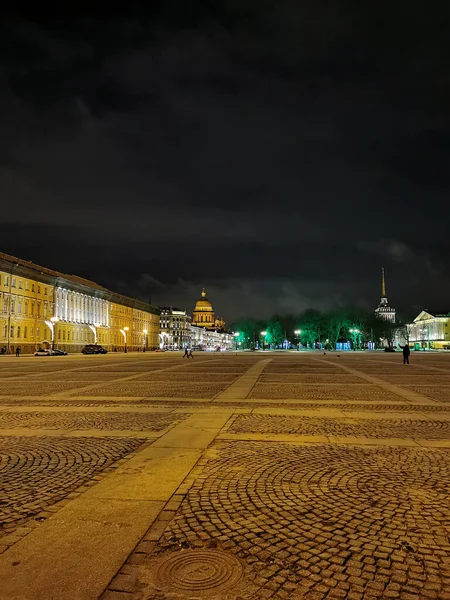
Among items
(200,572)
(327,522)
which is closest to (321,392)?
(327,522)

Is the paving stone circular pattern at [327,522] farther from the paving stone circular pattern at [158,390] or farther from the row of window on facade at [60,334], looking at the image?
the row of window on facade at [60,334]

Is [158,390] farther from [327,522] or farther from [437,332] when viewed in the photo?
[437,332]

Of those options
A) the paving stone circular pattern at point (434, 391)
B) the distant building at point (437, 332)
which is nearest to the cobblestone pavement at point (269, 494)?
the paving stone circular pattern at point (434, 391)

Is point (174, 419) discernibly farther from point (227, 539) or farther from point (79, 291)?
point (79, 291)

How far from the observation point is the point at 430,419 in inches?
479

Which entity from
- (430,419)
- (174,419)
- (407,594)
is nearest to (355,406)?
(430,419)

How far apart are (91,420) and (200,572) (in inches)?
335

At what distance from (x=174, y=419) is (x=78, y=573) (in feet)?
25.9

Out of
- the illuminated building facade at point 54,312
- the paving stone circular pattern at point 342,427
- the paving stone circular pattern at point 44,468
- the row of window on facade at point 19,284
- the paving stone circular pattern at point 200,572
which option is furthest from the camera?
the illuminated building facade at point 54,312

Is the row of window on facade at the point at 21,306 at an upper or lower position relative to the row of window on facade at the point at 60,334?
upper

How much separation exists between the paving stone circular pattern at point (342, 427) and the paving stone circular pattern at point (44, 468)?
296cm

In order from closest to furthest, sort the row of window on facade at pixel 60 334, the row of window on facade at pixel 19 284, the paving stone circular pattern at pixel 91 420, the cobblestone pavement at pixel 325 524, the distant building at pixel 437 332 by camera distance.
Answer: the cobblestone pavement at pixel 325 524 → the paving stone circular pattern at pixel 91 420 → the row of window on facade at pixel 19 284 → the row of window on facade at pixel 60 334 → the distant building at pixel 437 332

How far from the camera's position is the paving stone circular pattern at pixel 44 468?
5.85 meters

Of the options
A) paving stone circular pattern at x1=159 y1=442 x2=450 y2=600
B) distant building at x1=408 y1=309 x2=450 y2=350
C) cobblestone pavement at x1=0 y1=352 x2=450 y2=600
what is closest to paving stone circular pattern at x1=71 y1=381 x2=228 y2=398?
cobblestone pavement at x1=0 y1=352 x2=450 y2=600
